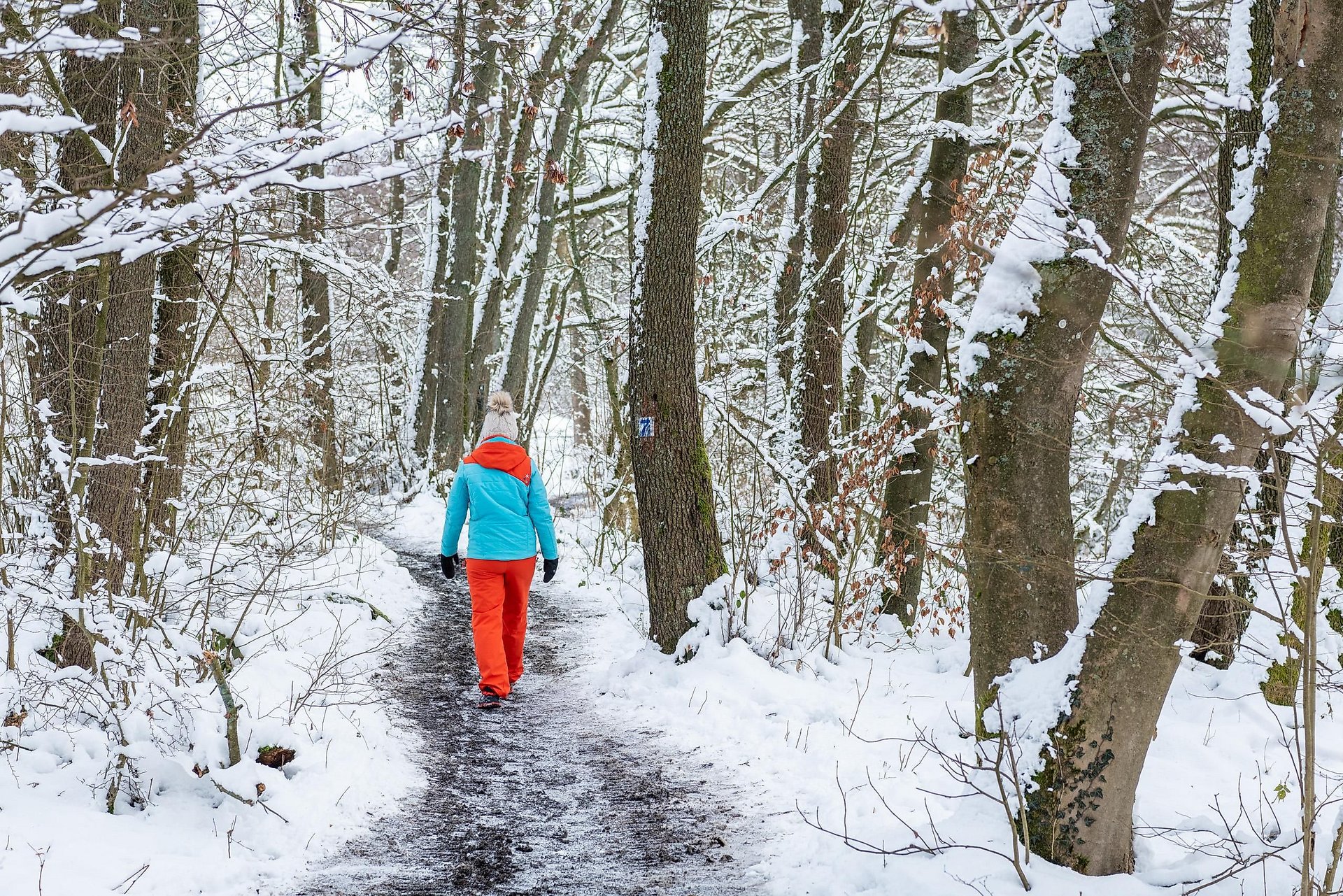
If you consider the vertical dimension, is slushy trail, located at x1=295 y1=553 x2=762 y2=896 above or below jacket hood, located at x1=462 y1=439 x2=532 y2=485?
below

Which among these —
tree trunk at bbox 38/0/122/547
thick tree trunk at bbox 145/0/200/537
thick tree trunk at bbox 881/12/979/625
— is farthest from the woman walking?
thick tree trunk at bbox 881/12/979/625

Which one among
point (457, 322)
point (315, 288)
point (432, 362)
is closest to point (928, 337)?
point (315, 288)

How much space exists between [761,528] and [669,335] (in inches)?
80.2

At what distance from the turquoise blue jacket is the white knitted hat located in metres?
0.05

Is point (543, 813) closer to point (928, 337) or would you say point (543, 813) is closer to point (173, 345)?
point (173, 345)

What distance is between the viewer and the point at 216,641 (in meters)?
4.64

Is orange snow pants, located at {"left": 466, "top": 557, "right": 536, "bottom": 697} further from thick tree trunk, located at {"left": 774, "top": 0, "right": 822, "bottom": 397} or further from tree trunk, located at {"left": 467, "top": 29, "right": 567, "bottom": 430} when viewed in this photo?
tree trunk, located at {"left": 467, "top": 29, "right": 567, "bottom": 430}

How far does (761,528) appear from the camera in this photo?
26.0ft

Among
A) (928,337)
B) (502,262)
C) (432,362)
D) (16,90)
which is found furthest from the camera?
(432,362)

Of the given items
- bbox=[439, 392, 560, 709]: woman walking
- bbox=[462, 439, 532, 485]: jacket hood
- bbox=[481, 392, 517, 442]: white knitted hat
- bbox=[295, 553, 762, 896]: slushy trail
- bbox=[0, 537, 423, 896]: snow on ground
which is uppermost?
bbox=[481, 392, 517, 442]: white knitted hat

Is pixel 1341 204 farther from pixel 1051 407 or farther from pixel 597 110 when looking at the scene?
pixel 597 110

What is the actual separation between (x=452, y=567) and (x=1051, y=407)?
4649 mm

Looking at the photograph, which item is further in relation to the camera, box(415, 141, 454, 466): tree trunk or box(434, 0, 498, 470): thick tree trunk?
box(415, 141, 454, 466): tree trunk

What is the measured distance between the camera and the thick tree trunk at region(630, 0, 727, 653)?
675cm
